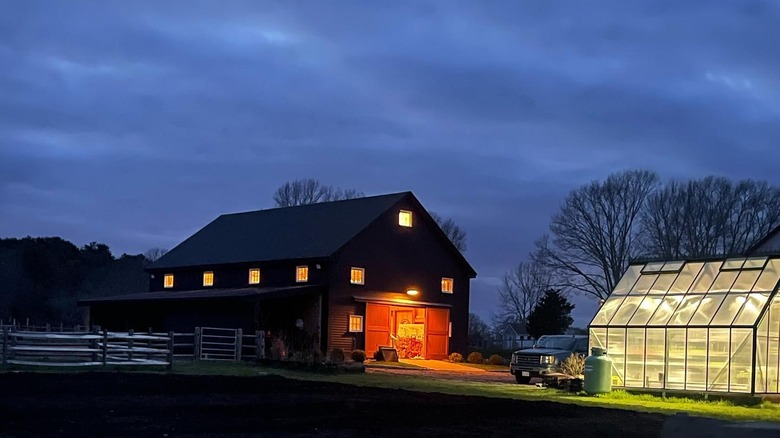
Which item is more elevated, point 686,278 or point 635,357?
point 686,278

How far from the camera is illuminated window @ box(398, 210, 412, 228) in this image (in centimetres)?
4369

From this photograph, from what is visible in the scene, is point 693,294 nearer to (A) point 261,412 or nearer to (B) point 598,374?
(B) point 598,374

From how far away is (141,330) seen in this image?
46.4 metres

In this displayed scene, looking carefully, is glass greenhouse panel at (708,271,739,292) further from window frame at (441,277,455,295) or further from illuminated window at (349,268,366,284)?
window frame at (441,277,455,295)

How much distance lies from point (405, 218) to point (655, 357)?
20236mm

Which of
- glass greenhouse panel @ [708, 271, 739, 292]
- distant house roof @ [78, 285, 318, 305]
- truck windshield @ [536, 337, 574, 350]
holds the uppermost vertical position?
glass greenhouse panel @ [708, 271, 739, 292]

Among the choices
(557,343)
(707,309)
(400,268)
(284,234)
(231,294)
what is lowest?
(557,343)

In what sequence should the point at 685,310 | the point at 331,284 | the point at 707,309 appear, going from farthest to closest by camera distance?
the point at 331,284
the point at 685,310
the point at 707,309

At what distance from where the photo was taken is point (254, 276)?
44188mm

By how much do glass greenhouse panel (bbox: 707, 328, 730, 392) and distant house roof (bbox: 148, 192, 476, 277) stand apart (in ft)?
64.9

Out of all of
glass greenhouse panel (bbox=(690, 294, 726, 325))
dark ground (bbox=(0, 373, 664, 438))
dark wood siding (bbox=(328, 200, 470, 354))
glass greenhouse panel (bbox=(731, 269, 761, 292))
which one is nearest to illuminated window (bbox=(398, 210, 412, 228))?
dark wood siding (bbox=(328, 200, 470, 354))

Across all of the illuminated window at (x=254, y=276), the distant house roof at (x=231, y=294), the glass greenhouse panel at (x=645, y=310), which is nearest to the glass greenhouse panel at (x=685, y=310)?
the glass greenhouse panel at (x=645, y=310)

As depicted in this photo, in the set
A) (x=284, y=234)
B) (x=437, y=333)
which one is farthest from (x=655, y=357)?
(x=284, y=234)

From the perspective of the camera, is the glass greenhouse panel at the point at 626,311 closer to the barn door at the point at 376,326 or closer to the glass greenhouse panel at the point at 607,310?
the glass greenhouse panel at the point at 607,310
